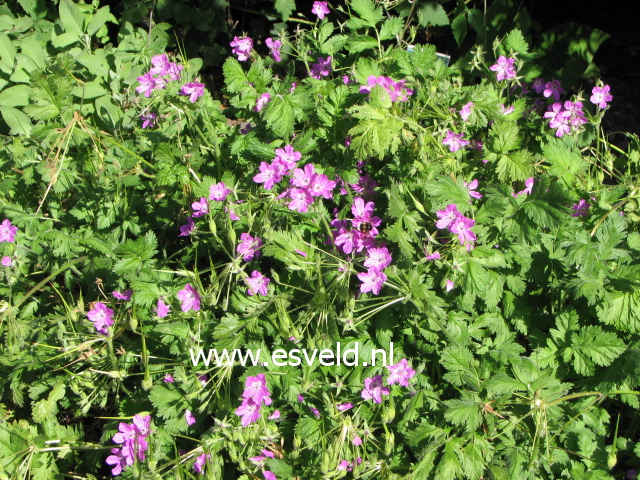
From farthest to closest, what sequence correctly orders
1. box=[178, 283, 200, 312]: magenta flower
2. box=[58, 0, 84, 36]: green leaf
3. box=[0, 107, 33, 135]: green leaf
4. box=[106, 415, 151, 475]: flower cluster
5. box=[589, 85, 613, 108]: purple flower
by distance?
box=[58, 0, 84, 36]: green leaf → box=[0, 107, 33, 135]: green leaf → box=[589, 85, 613, 108]: purple flower → box=[178, 283, 200, 312]: magenta flower → box=[106, 415, 151, 475]: flower cluster

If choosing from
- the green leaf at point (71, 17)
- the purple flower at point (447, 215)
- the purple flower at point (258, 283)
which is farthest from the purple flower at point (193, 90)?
the green leaf at point (71, 17)

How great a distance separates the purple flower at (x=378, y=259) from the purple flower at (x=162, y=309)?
81cm

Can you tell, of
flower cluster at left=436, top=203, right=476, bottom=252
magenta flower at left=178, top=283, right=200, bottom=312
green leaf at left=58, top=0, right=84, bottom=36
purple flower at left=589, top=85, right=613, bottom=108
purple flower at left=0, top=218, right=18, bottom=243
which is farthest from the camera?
green leaf at left=58, top=0, right=84, bottom=36

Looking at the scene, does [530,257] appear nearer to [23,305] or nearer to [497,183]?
[497,183]

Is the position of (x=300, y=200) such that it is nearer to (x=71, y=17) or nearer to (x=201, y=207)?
(x=201, y=207)

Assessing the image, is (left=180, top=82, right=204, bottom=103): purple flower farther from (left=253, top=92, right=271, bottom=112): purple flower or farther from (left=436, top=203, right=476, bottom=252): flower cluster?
(left=436, top=203, right=476, bottom=252): flower cluster

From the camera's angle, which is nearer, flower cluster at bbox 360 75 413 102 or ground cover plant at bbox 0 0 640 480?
ground cover plant at bbox 0 0 640 480

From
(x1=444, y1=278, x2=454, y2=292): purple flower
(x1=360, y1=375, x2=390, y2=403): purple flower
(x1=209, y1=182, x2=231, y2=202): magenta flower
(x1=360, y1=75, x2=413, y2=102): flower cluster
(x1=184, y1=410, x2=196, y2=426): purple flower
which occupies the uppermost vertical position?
(x1=360, y1=75, x2=413, y2=102): flower cluster

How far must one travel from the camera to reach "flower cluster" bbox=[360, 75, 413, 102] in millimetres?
2369

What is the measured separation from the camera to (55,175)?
2.50 metres

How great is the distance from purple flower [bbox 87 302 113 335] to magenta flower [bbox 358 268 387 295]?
110 cm

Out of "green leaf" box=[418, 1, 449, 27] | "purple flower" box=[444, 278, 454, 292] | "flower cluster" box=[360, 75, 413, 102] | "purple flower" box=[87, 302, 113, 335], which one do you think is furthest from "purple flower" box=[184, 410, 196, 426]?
"green leaf" box=[418, 1, 449, 27]

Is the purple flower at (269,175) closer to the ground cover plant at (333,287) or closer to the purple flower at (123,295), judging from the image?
the ground cover plant at (333,287)

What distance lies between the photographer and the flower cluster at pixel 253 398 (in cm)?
211
